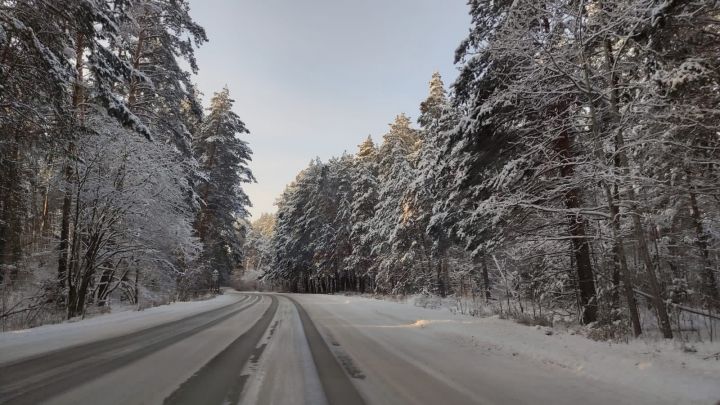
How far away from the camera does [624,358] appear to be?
19.1 ft

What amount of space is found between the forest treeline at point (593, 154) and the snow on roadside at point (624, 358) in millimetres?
1487

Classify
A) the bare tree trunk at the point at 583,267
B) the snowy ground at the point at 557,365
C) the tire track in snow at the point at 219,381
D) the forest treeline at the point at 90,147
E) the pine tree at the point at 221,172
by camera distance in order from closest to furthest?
the tire track in snow at the point at 219,381 < the snowy ground at the point at 557,365 < the forest treeline at the point at 90,147 < the bare tree trunk at the point at 583,267 < the pine tree at the point at 221,172

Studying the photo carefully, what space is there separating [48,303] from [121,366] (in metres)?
9.45

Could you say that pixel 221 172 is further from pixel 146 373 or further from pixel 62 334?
pixel 146 373

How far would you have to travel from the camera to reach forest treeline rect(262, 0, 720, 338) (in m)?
7.12

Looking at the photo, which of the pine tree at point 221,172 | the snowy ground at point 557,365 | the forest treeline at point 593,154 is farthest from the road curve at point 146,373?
the pine tree at point 221,172

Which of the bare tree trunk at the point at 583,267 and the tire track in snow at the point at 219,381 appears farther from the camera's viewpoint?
the bare tree trunk at the point at 583,267

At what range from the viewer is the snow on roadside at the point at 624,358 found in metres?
4.64

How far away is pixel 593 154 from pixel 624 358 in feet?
14.9

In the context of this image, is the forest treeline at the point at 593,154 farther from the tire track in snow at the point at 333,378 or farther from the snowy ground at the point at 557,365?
the tire track in snow at the point at 333,378

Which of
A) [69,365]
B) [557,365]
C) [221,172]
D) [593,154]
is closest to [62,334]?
[69,365]

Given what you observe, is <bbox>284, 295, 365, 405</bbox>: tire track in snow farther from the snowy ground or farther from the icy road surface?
the snowy ground

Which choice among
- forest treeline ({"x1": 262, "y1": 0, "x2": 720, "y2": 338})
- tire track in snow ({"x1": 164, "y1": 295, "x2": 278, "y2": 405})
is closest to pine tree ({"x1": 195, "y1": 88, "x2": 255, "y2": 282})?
forest treeline ({"x1": 262, "y1": 0, "x2": 720, "y2": 338})

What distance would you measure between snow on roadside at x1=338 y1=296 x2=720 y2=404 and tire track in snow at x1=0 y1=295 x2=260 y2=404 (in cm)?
593
